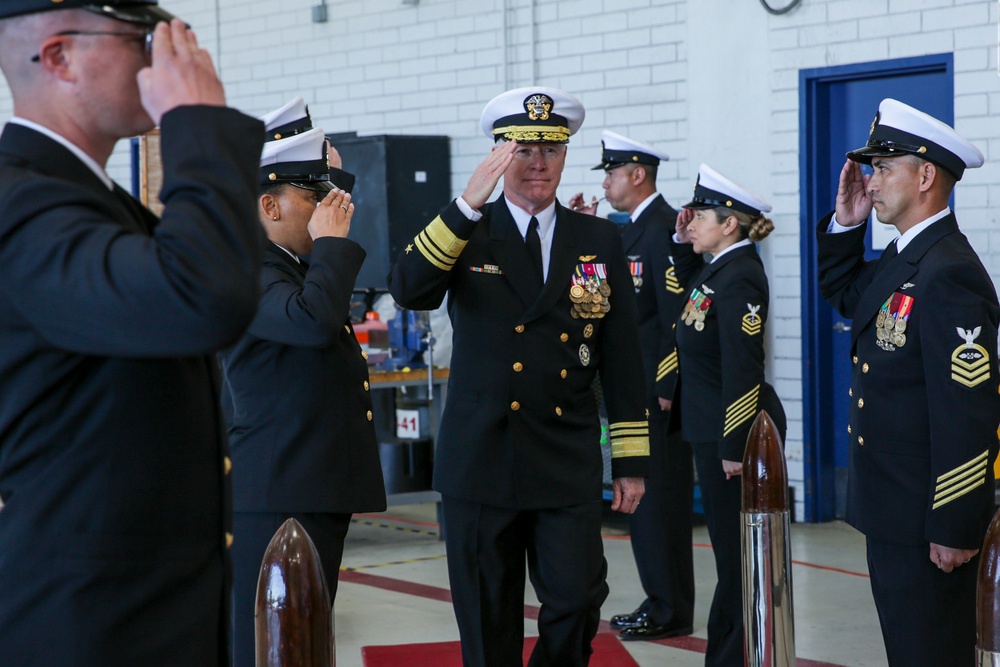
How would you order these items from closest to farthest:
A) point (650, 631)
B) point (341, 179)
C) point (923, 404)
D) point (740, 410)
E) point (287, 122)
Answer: point (923, 404)
point (287, 122)
point (341, 179)
point (740, 410)
point (650, 631)

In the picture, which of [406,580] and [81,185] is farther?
[406,580]

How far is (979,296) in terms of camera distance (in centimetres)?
295

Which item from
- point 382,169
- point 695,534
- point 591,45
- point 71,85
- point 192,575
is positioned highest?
point 591,45

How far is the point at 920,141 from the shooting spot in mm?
3145

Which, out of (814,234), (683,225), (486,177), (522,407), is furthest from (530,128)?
(814,234)

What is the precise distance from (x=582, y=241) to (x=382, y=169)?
17.4ft

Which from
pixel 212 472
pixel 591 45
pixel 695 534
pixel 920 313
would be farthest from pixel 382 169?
pixel 212 472

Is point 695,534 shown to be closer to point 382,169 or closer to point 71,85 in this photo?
point 382,169

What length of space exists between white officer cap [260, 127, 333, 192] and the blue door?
421cm

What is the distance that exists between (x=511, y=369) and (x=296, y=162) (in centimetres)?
76

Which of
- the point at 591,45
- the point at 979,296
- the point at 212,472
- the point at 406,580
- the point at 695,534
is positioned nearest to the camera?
the point at 212,472

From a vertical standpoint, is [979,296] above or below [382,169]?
below

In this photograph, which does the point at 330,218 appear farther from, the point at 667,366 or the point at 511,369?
the point at 667,366

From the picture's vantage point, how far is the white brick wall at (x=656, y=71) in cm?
625
